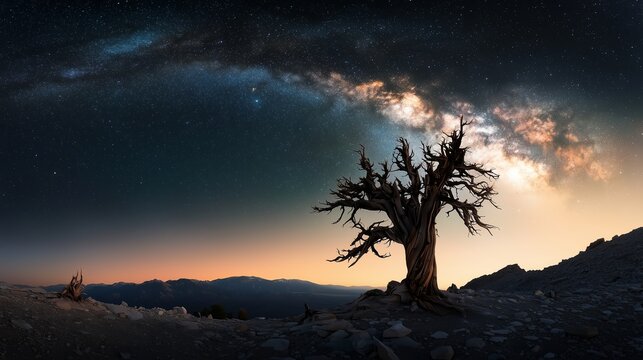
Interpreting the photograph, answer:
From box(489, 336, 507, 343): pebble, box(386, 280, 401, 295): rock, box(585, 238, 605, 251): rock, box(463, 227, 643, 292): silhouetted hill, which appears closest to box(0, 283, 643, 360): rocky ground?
box(489, 336, 507, 343): pebble

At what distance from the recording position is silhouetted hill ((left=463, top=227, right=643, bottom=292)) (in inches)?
725

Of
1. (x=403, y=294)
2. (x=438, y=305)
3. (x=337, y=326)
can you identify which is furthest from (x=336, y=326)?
(x=438, y=305)

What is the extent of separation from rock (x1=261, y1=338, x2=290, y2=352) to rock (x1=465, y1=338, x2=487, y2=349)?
4.23 m

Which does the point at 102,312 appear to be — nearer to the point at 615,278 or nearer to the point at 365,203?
the point at 365,203

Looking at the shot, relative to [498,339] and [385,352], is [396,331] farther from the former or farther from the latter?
[498,339]

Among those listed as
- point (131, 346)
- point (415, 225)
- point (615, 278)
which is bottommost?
point (131, 346)

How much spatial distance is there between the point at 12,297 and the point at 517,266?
1174 inches

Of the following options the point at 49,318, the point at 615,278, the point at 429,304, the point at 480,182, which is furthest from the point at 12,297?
the point at 615,278

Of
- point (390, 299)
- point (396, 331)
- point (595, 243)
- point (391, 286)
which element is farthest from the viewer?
point (595, 243)

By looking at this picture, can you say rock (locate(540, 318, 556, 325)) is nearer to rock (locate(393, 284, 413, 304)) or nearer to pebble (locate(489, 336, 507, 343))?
pebble (locate(489, 336, 507, 343))

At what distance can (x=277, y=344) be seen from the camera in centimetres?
969

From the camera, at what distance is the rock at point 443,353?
876 centimetres

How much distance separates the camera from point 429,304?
40.5ft

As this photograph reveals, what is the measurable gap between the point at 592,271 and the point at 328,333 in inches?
666
